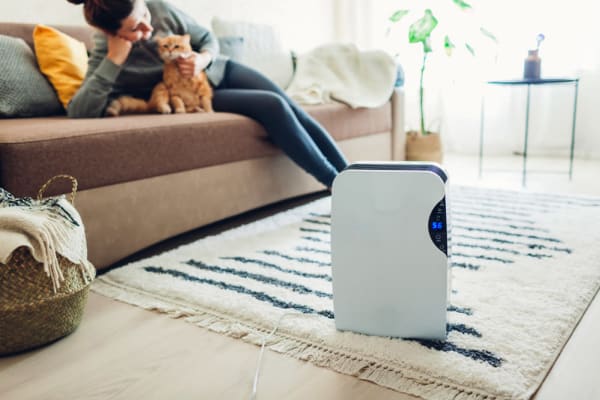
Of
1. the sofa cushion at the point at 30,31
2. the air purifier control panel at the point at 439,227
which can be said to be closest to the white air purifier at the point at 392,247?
the air purifier control panel at the point at 439,227

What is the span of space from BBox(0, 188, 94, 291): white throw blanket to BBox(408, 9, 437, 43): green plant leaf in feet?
7.04

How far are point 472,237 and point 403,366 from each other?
77cm

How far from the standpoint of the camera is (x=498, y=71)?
306cm

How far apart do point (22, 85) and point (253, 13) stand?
167cm

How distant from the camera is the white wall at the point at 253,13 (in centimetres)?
198

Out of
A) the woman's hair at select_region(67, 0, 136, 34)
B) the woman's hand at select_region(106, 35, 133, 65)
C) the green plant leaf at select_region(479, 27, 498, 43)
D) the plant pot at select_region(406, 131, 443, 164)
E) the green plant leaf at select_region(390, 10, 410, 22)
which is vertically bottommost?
the plant pot at select_region(406, 131, 443, 164)

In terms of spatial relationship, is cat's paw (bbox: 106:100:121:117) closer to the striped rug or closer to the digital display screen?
the striped rug

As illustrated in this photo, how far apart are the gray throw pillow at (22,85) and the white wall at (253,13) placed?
0.31 m

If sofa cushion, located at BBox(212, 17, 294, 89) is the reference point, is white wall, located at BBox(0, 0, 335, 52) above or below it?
above

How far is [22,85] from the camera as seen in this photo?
65.2 inches

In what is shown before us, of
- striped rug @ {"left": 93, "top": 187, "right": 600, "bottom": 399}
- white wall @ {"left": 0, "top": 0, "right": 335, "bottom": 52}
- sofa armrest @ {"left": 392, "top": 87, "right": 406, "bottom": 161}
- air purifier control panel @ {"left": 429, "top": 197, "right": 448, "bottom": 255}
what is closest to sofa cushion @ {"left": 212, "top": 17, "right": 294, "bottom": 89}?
white wall @ {"left": 0, "top": 0, "right": 335, "bottom": 52}

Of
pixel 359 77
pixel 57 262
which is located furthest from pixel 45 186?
pixel 359 77

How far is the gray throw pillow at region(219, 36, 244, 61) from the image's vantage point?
2.30m

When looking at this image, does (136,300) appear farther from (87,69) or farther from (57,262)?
(87,69)
